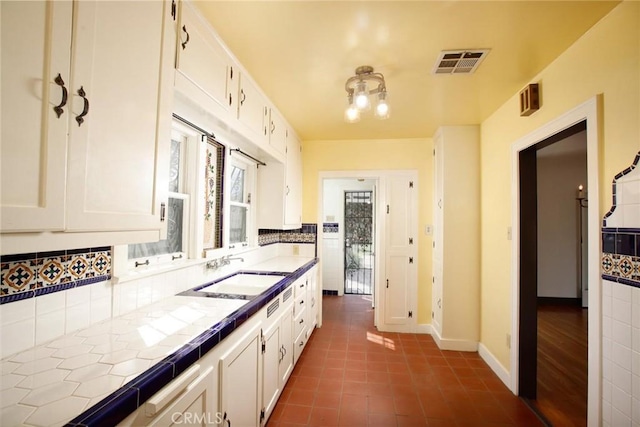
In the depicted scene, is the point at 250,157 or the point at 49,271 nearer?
the point at 49,271

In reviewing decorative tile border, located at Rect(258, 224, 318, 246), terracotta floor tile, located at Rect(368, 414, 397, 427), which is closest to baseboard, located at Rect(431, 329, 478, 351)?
terracotta floor tile, located at Rect(368, 414, 397, 427)

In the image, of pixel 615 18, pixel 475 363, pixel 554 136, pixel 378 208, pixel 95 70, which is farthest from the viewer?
pixel 378 208

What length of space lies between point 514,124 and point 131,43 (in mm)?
2675

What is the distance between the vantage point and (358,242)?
17.1 ft

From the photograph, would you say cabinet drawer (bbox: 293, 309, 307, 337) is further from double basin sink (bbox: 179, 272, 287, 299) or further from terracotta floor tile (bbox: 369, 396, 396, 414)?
terracotta floor tile (bbox: 369, 396, 396, 414)

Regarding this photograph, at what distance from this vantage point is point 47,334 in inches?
39.0

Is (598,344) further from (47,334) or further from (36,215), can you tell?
(47,334)

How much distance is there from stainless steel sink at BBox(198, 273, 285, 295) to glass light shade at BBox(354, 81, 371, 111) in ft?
4.92

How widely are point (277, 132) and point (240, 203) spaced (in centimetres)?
82

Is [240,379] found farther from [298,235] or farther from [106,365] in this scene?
[298,235]

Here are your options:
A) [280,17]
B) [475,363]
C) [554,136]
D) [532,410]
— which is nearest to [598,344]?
[532,410]

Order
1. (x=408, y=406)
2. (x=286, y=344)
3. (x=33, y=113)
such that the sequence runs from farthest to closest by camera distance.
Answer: (x=286, y=344) < (x=408, y=406) < (x=33, y=113)

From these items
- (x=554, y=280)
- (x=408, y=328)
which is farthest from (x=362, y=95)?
(x=554, y=280)

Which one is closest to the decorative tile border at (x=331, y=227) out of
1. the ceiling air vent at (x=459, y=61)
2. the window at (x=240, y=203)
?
the window at (x=240, y=203)
